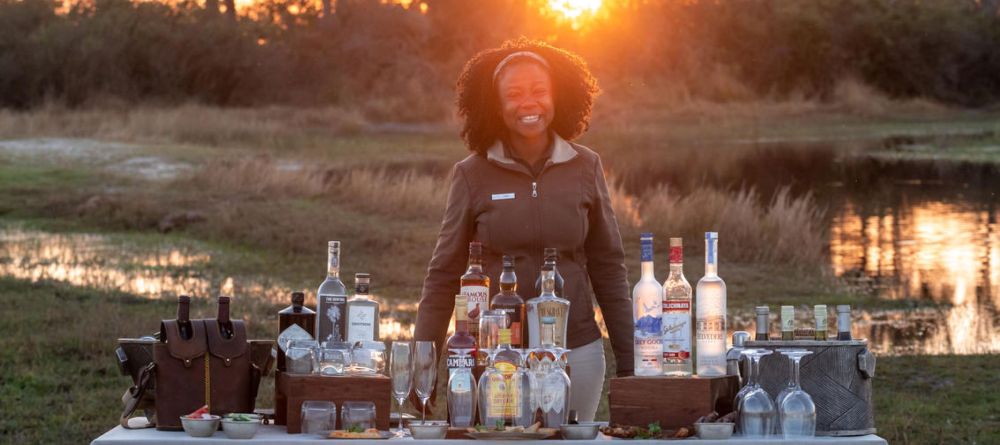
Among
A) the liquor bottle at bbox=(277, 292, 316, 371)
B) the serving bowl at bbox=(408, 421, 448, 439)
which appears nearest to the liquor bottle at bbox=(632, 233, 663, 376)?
the serving bowl at bbox=(408, 421, 448, 439)

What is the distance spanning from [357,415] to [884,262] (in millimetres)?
16555

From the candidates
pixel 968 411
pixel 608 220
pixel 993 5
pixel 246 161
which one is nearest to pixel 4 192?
pixel 246 161

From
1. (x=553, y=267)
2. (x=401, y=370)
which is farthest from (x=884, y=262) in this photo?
(x=401, y=370)

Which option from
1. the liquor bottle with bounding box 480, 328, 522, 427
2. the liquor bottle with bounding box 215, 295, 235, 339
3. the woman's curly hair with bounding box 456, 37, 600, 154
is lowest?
the liquor bottle with bounding box 480, 328, 522, 427

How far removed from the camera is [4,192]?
26.6 meters

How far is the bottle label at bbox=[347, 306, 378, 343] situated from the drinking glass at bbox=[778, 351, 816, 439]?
1237 mm

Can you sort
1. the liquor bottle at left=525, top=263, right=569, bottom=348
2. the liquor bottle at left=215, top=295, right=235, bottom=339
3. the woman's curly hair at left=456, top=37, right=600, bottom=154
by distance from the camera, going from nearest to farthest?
the liquor bottle at left=525, top=263, right=569, bottom=348 → the liquor bottle at left=215, top=295, right=235, bottom=339 → the woman's curly hair at left=456, top=37, right=600, bottom=154

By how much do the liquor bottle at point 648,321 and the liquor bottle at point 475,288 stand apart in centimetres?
47

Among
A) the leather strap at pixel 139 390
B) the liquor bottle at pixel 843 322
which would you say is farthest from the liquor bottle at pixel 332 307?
the liquor bottle at pixel 843 322

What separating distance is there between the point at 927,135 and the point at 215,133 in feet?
84.1

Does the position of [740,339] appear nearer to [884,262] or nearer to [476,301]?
[476,301]

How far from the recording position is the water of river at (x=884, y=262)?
47.9ft

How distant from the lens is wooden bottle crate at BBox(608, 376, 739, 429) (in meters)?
4.46

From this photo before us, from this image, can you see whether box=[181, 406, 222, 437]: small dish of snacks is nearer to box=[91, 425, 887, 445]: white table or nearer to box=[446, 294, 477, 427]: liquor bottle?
box=[91, 425, 887, 445]: white table
